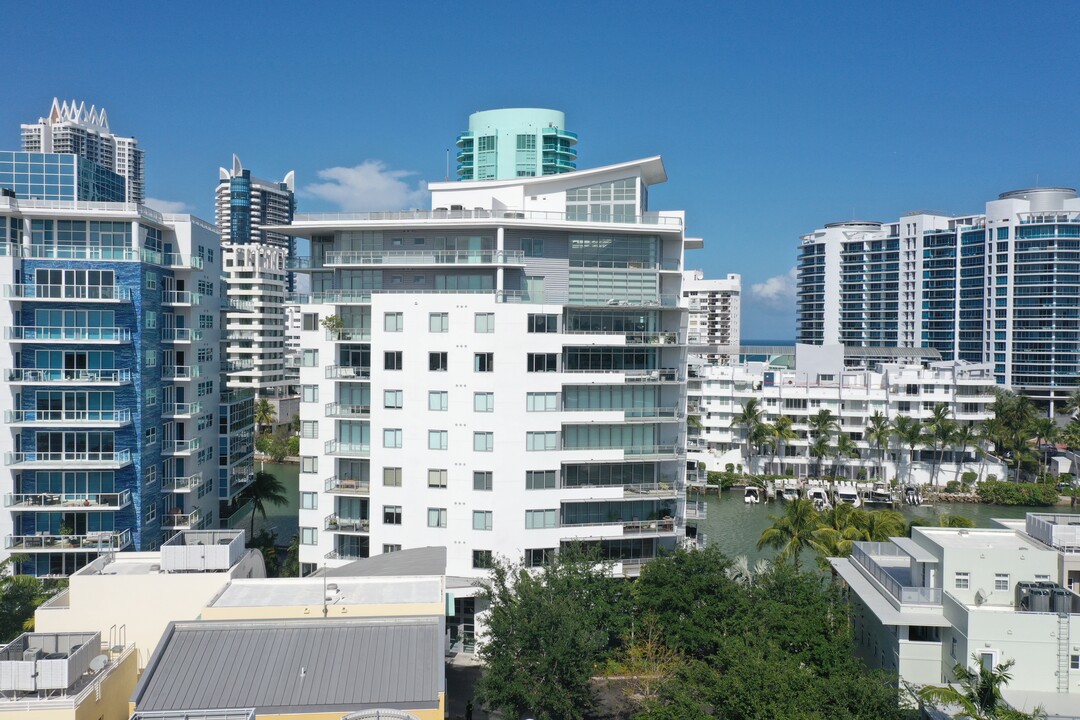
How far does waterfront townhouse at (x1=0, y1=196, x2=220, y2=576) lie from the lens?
113 feet

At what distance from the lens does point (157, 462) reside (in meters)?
37.6

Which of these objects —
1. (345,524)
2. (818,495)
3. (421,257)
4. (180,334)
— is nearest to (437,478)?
(345,524)

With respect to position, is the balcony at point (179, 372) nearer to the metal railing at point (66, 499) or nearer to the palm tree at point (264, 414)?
the metal railing at point (66, 499)

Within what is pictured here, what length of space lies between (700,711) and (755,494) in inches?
2034

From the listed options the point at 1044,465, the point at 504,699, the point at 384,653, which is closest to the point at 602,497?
the point at 504,699

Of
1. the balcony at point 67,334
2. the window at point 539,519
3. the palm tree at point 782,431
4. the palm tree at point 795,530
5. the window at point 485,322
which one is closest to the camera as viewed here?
the window at point 485,322

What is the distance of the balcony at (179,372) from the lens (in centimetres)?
3843

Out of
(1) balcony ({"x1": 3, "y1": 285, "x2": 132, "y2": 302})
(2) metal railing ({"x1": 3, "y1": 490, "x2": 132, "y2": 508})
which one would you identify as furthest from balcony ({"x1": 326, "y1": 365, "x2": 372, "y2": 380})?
(2) metal railing ({"x1": 3, "y1": 490, "x2": 132, "y2": 508})

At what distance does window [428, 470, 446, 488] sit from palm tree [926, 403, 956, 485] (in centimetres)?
5092

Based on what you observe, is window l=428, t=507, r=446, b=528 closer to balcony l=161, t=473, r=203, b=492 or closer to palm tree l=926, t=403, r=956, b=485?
balcony l=161, t=473, r=203, b=492

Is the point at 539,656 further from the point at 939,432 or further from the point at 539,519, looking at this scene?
the point at 939,432

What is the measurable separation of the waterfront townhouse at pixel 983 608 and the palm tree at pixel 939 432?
43.3 meters

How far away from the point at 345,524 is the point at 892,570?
21.1 metres

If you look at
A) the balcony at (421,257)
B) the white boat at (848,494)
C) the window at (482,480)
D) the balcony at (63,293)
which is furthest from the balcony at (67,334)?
the white boat at (848,494)
